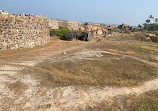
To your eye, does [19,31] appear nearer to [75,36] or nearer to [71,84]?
[71,84]

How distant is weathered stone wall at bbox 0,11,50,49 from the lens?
1636cm

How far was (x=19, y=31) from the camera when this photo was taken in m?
17.6

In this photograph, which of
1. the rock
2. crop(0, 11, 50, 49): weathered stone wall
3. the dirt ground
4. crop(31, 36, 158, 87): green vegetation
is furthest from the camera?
the rock

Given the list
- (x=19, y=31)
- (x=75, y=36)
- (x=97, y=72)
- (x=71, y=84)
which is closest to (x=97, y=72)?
(x=97, y=72)

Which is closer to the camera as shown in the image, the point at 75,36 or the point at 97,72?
the point at 97,72

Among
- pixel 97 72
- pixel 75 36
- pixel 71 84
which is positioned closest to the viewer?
pixel 71 84

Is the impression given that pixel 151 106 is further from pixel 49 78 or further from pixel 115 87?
pixel 49 78

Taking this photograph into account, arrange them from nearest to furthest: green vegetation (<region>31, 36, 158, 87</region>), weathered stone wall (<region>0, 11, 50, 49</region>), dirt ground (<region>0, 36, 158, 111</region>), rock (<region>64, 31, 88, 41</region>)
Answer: dirt ground (<region>0, 36, 158, 111</region>) < green vegetation (<region>31, 36, 158, 87</region>) < weathered stone wall (<region>0, 11, 50, 49</region>) < rock (<region>64, 31, 88, 41</region>)

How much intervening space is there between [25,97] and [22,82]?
175cm

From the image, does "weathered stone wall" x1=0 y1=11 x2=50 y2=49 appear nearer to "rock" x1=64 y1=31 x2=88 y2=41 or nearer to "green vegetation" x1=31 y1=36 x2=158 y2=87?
"rock" x1=64 y1=31 x2=88 y2=41

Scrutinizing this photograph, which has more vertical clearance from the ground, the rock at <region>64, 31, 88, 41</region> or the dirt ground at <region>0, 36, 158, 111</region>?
the rock at <region>64, 31, 88, 41</region>

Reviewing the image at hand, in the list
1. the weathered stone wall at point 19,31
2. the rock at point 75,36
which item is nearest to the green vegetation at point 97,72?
the weathered stone wall at point 19,31

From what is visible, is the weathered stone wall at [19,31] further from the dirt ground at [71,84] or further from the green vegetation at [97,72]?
the green vegetation at [97,72]

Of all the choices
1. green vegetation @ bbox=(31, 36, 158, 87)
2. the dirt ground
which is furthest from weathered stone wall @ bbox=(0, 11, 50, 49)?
green vegetation @ bbox=(31, 36, 158, 87)
